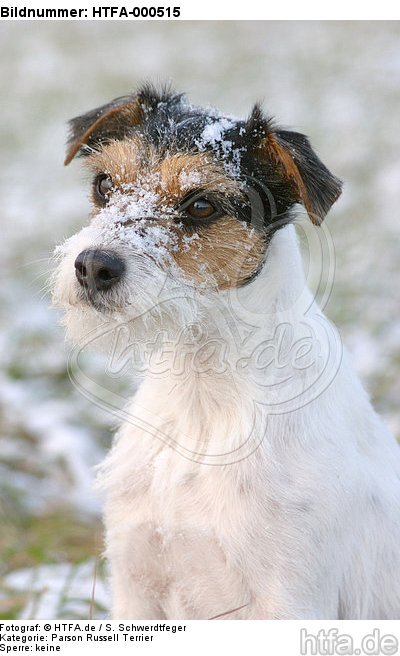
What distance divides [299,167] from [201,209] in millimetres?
428

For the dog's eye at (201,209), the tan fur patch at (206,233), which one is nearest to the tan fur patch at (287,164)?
the tan fur patch at (206,233)

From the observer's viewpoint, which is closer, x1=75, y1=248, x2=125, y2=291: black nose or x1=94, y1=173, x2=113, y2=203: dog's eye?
x1=75, y1=248, x2=125, y2=291: black nose

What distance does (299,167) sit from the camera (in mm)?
3418

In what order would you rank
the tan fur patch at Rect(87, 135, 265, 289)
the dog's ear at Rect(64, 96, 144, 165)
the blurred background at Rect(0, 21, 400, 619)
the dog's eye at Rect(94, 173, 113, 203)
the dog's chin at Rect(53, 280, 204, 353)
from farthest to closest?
the blurred background at Rect(0, 21, 400, 619) → the dog's ear at Rect(64, 96, 144, 165) → the dog's eye at Rect(94, 173, 113, 203) → the tan fur patch at Rect(87, 135, 265, 289) → the dog's chin at Rect(53, 280, 204, 353)

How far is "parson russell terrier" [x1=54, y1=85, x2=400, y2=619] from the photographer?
3373 millimetres

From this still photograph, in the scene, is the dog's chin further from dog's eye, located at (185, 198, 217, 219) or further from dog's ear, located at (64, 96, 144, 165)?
dog's ear, located at (64, 96, 144, 165)

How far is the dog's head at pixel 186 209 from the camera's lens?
10.8 feet

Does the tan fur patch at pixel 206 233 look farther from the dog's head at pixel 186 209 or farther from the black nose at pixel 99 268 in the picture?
the black nose at pixel 99 268

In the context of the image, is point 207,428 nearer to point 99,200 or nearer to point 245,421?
point 245,421

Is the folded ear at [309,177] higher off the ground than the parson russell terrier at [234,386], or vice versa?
the folded ear at [309,177]

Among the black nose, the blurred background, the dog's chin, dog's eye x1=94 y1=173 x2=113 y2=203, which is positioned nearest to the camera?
the black nose

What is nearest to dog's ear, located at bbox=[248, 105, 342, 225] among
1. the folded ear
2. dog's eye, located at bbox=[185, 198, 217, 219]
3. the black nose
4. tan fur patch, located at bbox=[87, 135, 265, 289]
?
the folded ear
